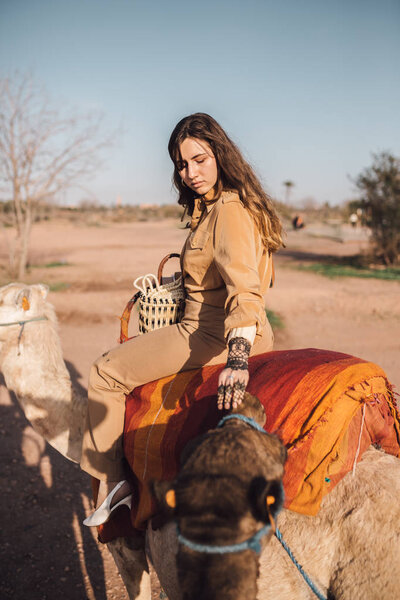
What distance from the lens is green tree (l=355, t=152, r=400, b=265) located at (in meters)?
17.4

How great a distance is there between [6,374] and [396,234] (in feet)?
56.0

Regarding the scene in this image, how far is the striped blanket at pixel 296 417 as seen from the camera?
1.77 metres

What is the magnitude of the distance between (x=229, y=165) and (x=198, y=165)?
16 centimetres

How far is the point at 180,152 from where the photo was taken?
2355 millimetres

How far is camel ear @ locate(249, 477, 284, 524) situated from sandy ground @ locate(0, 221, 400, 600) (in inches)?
110

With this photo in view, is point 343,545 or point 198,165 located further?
point 198,165

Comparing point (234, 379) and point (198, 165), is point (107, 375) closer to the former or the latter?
point (234, 379)

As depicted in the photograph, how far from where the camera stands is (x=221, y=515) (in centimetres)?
119

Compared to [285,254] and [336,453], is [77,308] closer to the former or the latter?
[336,453]

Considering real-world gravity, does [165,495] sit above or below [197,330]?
below

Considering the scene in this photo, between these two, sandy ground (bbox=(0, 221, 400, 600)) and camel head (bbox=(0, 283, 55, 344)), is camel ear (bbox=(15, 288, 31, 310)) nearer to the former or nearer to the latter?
camel head (bbox=(0, 283, 55, 344))

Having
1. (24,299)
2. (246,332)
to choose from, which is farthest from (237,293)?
(24,299)

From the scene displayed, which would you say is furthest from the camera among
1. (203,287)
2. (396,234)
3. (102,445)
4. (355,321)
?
(396,234)

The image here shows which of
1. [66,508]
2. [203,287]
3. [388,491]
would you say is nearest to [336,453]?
[388,491]
